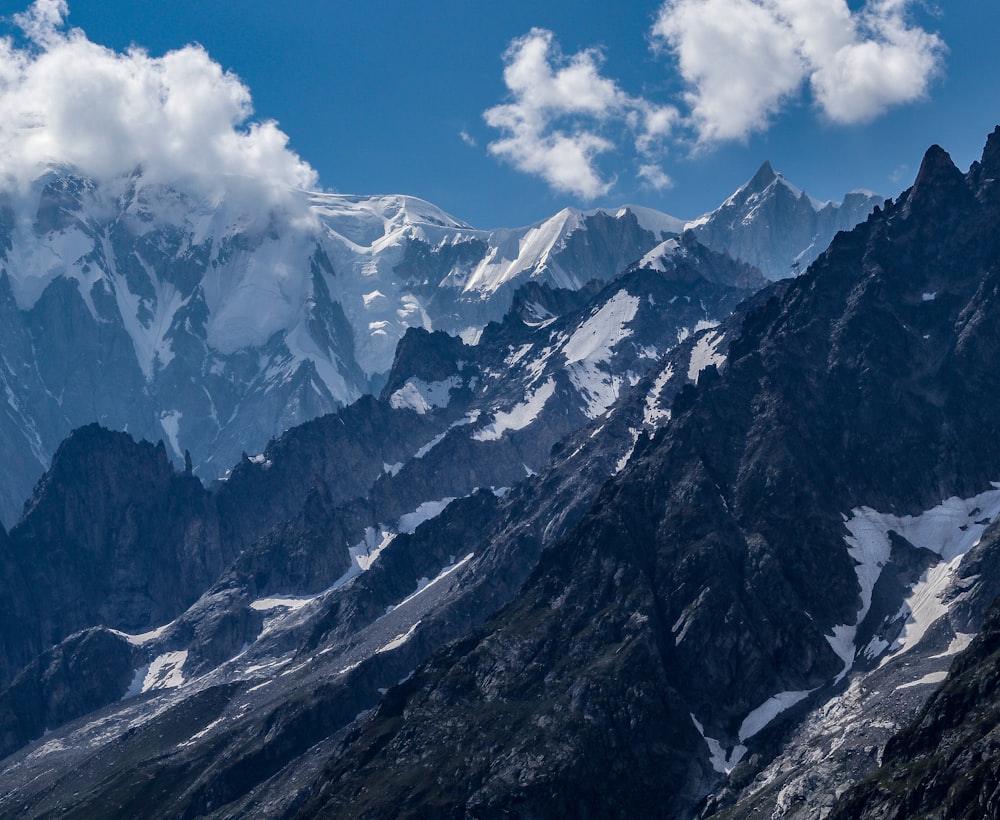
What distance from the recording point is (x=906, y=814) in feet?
628

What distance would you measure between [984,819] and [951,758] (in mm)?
21710

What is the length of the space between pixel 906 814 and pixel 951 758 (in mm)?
10570

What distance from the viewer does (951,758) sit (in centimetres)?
19288

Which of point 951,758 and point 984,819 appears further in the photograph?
point 951,758

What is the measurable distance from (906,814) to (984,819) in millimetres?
21121

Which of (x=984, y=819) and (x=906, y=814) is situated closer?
(x=984, y=819)

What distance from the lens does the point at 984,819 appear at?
172m
